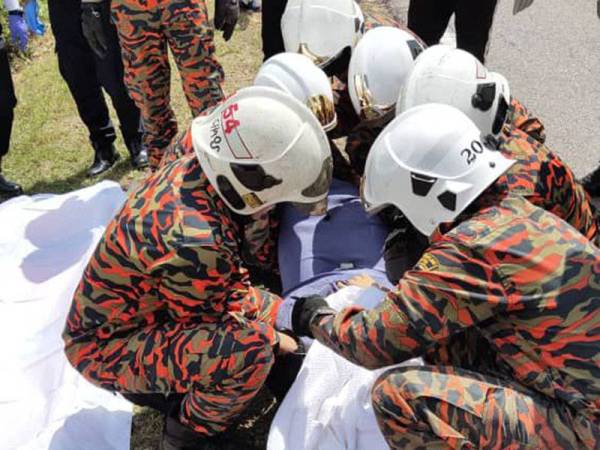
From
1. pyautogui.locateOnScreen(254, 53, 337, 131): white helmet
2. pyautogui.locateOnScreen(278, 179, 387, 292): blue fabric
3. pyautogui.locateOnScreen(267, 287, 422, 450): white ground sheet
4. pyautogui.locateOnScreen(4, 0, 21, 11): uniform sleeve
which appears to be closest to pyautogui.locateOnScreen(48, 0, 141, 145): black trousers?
pyautogui.locateOnScreen(4, 0, 21, 11): uniform sleeve

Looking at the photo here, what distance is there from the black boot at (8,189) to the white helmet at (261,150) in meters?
2.60

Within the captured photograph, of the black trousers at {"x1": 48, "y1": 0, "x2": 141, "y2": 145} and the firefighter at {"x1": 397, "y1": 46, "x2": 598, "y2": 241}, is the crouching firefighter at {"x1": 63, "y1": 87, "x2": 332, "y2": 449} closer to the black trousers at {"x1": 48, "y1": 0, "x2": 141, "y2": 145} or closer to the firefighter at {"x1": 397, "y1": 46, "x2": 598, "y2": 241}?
the firefighter at {"x1": 397, "y1": 46, "x2": 598, "y2": 241}

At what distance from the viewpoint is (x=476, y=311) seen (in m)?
1.89

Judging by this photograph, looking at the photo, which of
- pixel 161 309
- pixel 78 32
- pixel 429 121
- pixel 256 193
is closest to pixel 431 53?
pixel 429 121

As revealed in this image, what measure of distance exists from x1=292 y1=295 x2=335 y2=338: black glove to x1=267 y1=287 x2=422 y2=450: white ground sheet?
0.14m

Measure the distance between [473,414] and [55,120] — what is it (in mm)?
4241

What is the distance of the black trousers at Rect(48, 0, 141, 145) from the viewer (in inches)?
161

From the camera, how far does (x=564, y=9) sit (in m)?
6.31

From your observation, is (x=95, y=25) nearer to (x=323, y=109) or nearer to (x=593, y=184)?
(x=323, y=109)

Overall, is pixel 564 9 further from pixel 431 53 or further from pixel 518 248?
pixel 518 248

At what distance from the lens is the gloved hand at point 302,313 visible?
2443 mm

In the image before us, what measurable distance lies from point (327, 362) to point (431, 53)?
132 centimetres

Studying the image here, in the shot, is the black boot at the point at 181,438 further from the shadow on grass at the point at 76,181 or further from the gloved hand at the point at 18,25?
the gloved hand at the point at 18,25

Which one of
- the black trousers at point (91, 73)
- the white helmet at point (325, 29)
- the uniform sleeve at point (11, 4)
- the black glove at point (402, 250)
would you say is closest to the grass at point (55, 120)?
the black trousers at point (91, 73)
